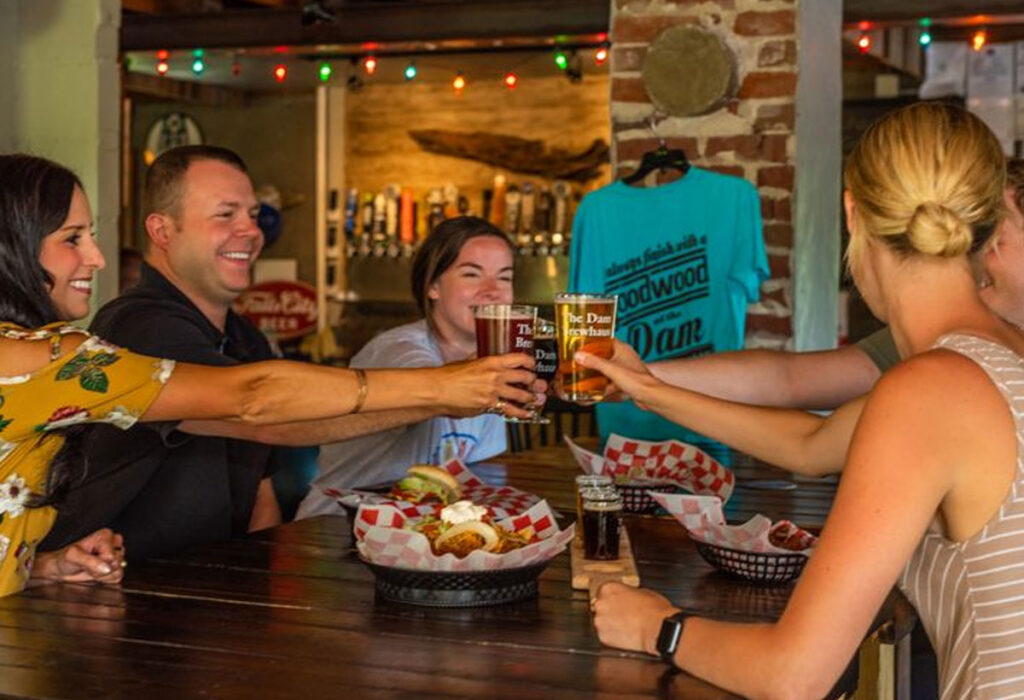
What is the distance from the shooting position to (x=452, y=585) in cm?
217

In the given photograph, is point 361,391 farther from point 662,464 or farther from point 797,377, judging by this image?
point 797,377

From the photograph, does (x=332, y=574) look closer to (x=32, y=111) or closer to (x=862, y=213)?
(x=862, y=213)

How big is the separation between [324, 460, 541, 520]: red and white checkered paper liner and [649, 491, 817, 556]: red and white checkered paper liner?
11.4 inches

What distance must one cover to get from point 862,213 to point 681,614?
1.90 feet

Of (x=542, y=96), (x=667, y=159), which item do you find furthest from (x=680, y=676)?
(x=542, y=96)

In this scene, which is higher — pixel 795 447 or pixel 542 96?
pixel 542 96

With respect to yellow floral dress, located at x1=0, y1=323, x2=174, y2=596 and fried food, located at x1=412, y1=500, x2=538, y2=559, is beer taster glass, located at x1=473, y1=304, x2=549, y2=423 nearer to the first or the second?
fried food, located at x1=412, y1=500, x2=538, y2=559

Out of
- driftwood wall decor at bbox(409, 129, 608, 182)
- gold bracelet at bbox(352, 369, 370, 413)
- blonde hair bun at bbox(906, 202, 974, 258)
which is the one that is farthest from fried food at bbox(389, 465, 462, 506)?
driftwood wall decor at bbox(409, 129, 608, 182)

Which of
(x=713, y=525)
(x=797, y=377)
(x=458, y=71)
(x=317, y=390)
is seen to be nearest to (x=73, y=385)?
(x=317, y=390)

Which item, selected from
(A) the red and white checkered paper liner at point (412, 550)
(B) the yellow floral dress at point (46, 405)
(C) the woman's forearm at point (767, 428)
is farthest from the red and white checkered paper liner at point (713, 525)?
(B) the yellow floral dress at point (46, 405)

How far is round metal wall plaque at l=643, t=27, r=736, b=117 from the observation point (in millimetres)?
4961

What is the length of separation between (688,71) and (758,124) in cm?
30

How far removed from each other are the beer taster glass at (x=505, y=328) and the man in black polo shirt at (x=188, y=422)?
0.33 m

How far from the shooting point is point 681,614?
75.6 inches
